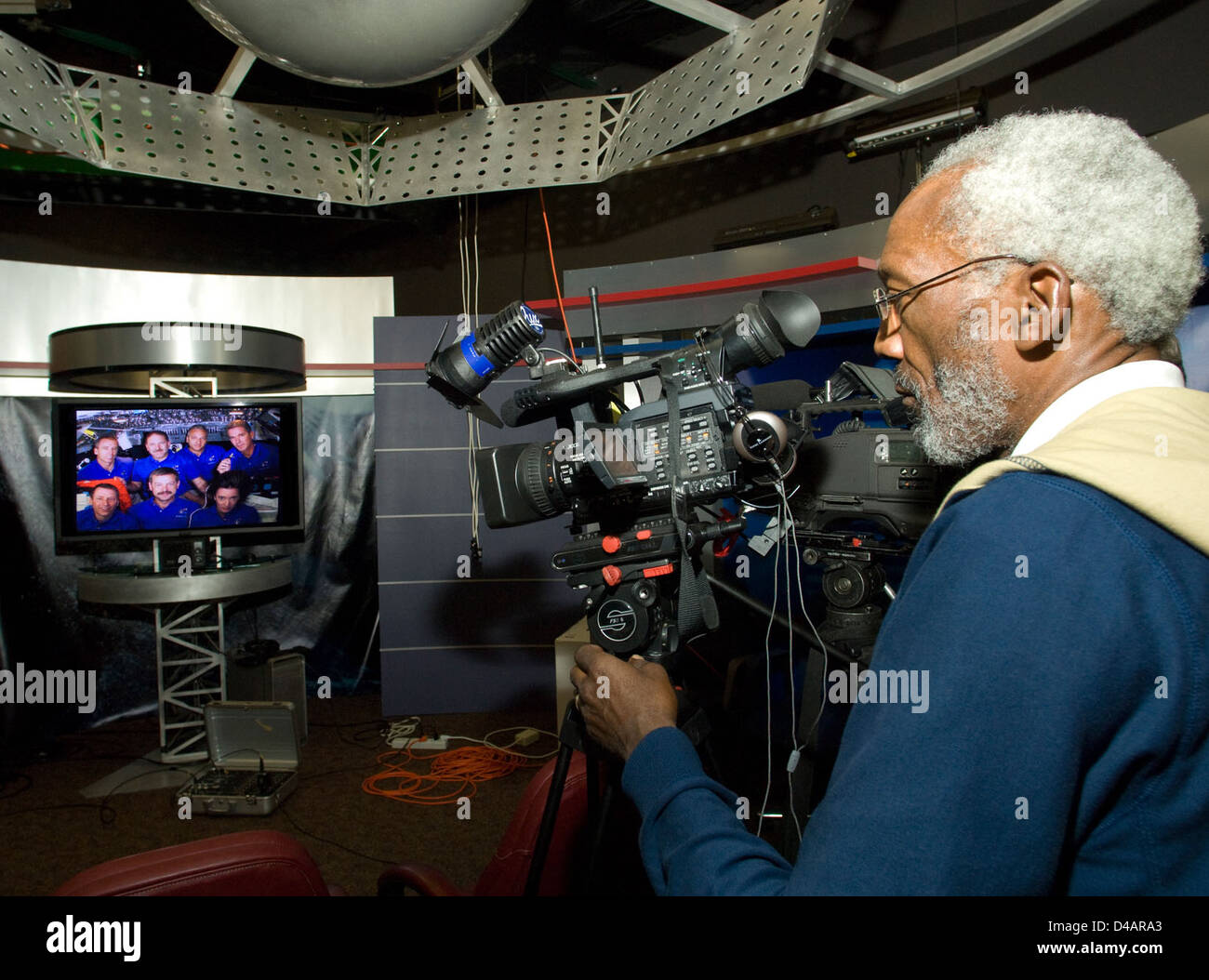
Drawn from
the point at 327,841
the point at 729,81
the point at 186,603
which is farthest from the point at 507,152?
the point at 186,603

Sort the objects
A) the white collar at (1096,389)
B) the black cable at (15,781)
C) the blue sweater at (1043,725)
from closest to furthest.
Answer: the blue sweater at (1043,725), the white collar at (1096,389), the black cable at (15,781)

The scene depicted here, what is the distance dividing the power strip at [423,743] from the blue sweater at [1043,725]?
301 centimetres

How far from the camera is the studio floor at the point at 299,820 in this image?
2.31m

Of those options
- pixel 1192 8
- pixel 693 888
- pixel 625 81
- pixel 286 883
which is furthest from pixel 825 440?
pixel 625 81

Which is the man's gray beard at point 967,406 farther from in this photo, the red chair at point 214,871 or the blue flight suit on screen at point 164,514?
the blue flight suit on screen at point 164,514

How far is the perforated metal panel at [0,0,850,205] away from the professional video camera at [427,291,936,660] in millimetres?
462

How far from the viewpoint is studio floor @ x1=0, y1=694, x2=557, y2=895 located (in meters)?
2.31
